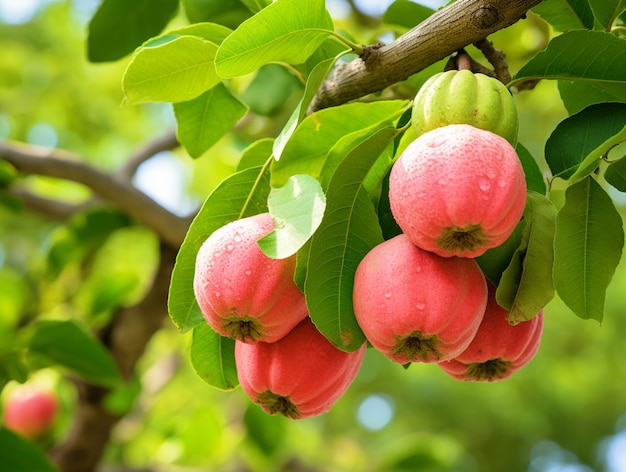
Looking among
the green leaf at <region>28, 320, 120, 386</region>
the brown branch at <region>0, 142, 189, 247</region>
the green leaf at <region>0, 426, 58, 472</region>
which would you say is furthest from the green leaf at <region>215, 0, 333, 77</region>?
the brown branch at <region>0, 142, 189, 247</region>

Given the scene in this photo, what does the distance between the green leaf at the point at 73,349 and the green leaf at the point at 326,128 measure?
0.86 m

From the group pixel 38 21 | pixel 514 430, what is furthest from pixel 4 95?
pixel 514 430

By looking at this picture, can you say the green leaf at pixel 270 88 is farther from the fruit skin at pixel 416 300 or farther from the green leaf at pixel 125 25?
the fruit skin at pixel 416 300

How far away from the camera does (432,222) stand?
0.69m

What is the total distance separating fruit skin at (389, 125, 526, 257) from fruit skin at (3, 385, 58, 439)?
1992mm

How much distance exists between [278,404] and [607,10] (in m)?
0.64

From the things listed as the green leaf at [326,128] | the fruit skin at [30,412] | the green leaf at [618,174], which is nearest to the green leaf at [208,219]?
the green leaf at [326,128]

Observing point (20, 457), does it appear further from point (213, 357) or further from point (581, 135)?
point (581, 135)

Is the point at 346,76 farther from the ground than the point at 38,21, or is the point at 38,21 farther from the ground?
the point at 346,76

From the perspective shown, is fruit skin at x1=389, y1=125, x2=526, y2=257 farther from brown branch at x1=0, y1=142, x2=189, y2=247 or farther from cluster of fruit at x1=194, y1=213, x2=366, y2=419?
brown branch at x1=0, y1=142, x2=189, y2=247

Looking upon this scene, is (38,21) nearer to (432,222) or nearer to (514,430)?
(432,222)

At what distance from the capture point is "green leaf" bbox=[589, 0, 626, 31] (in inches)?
38.3

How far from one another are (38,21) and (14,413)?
11.3 ft

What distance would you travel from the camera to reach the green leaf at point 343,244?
0.79 meters
